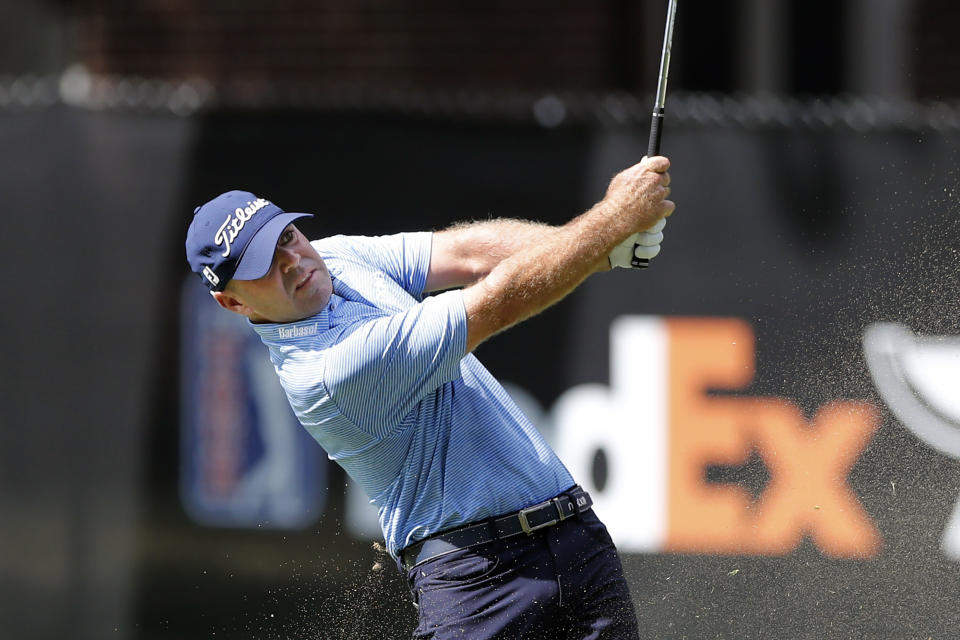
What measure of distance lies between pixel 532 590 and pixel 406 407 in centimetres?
59

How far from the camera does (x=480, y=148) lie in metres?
5.11

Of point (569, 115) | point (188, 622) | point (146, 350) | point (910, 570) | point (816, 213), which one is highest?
point (569, 115)

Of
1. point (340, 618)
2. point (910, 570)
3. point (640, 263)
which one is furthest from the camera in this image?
point (340, 618)

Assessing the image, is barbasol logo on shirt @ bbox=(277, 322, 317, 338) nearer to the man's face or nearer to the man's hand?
the man's face

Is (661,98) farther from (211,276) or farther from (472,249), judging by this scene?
(211,276)

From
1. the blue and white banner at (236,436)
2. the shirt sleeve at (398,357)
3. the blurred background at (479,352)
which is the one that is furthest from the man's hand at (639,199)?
the blue and white banner at (236,436)

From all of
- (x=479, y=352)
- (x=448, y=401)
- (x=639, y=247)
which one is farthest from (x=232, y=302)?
(x=479, y=352)

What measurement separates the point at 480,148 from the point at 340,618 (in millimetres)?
1954

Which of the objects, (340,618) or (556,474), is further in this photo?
(340,618)

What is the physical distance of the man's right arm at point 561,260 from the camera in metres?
3.02

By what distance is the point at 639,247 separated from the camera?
10.4ft

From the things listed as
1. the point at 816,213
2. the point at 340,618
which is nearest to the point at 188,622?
the point at 340,618

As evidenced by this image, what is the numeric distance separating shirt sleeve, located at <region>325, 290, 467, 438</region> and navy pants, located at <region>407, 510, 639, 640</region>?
0.50 m

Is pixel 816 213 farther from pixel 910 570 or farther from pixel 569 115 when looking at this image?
pixel 910 570
